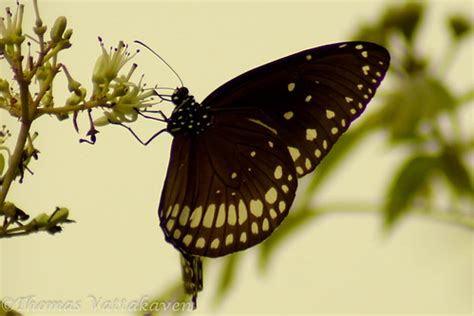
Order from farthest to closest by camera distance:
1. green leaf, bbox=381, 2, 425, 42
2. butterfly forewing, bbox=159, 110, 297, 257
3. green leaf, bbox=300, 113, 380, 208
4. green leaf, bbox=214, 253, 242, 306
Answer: green leaf, bbox=381, 2, 425, 42 → green leaf, bbox=300, 113, 380, 208 → green leaf, bbox=214, 253, 242, 306 → butterfly forewing, bbox=159, 110, 297, 257

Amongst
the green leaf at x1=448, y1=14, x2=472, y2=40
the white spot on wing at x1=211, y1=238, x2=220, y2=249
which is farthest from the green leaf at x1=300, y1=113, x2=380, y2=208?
the white spot on wing at x1=211, y1=238, x2=220, y2=249

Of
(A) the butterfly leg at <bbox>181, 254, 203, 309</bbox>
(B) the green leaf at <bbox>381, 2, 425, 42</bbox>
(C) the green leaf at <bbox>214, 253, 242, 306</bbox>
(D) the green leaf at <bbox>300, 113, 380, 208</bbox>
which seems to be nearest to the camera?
(A) the butterfly leg at <bbox>181, 254, 203, 309</bbox>

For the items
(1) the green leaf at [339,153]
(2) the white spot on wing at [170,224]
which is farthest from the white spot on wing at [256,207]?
(1) the green leaf at [339,153]

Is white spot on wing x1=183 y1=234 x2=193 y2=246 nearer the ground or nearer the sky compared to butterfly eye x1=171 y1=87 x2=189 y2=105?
nearer the ground

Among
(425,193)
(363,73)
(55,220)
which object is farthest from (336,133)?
(425,193)

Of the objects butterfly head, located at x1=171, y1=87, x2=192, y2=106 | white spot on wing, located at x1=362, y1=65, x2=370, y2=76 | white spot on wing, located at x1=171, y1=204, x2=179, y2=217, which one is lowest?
Result: white spot on wing, located at x1=171, y1=204, x2=179, y2=217

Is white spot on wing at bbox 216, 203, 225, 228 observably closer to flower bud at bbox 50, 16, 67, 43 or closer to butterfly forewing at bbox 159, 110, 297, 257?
butterfly forewing at bbox 159, 110, 297, 257
